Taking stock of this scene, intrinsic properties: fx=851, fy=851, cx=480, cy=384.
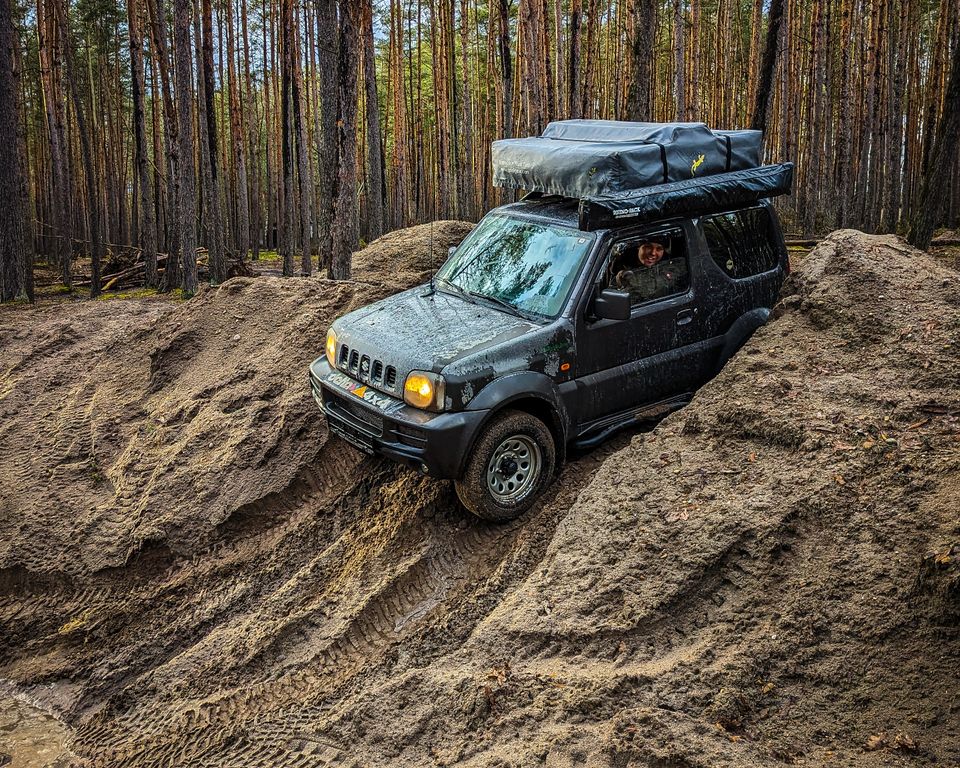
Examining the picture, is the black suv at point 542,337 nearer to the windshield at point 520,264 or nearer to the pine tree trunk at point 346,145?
the windshield at point 520,264

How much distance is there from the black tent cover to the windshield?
0.83 feet

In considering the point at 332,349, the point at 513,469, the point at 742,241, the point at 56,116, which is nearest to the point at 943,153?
the point at 742,241

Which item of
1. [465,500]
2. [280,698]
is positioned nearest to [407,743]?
[280,698]

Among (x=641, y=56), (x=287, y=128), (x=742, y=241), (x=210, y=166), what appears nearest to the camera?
(x=742, y=241)

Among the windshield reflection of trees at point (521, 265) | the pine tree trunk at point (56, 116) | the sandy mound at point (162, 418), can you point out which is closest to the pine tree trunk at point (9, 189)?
the pine tree trunk at point (56, 116)

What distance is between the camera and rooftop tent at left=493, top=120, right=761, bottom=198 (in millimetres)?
6426

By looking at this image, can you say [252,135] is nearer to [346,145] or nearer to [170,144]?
[170,144]

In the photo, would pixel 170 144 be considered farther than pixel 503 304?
Yes

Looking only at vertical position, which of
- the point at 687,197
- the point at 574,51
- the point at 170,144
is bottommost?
the point at 687,197

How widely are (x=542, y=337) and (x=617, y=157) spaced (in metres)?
1.58

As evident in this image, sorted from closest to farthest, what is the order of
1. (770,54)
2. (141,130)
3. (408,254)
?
(408,254), (770,54), (141,130)

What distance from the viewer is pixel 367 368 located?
237 inches

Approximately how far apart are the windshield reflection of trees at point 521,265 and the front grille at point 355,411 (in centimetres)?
138

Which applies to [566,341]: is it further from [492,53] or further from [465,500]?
[492,53]
